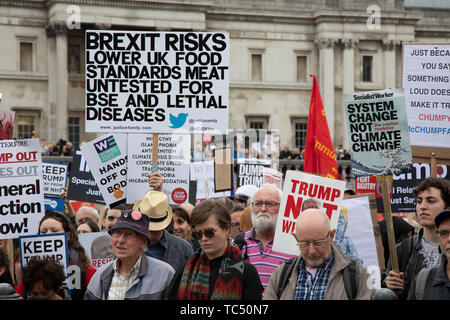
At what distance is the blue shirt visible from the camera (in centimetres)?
502

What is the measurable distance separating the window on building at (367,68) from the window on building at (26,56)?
58.3 feet

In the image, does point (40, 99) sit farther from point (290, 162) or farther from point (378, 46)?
point (378, 46)

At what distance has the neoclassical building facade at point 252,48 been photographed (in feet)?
133

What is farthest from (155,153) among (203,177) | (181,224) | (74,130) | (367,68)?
(367,68)

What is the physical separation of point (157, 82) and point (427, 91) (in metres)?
2.78

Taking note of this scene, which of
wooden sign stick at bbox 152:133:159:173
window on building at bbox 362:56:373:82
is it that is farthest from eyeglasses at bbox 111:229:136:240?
window on building at bbox 362:56:373:82

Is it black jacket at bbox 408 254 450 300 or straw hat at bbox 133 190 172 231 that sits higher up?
straw hat at bbox 133 190 172 231

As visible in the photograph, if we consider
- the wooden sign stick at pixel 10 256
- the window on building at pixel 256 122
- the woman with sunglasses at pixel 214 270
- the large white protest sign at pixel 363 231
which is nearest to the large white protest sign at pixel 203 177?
the wooden sign stick at pixel 10 256

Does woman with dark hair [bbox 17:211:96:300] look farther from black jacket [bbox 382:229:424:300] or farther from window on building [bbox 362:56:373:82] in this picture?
window on building [bbox 362:56:373:82]

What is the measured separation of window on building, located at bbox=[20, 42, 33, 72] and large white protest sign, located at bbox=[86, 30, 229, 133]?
109 ft

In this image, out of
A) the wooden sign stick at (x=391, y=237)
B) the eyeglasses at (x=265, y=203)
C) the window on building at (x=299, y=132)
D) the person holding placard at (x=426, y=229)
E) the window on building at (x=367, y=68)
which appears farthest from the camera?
the window on building at (x=367, y=68)

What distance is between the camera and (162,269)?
5.65 meters

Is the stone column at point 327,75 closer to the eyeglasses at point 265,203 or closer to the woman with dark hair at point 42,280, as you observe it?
the eyeglasses at point 265,203

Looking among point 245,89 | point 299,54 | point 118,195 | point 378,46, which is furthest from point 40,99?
point 118,195
